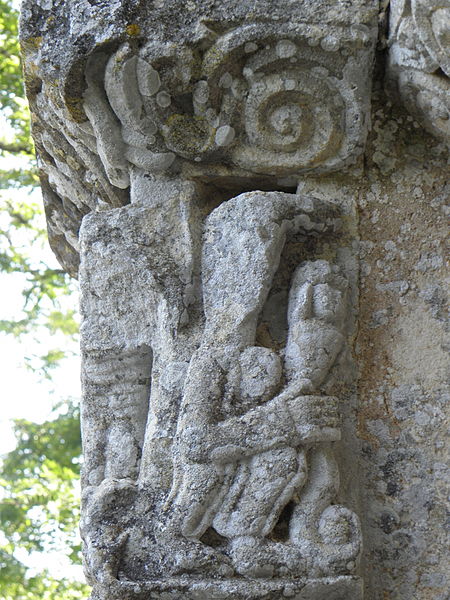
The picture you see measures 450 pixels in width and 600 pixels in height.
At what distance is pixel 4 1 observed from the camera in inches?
223

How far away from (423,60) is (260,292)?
66 cm

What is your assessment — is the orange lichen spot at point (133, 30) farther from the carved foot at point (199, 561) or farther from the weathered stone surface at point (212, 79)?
the carved foot at point (199, 561)

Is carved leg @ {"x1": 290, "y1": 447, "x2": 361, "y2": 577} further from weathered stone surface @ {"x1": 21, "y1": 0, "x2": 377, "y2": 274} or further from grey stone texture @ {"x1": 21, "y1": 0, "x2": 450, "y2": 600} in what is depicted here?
weathered stone surface @ {"x1": 21, "y1": 0, "x2": 377, "y2": 274}

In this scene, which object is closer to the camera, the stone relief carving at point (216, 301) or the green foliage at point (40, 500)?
the stone relief carving at point (216, 301)

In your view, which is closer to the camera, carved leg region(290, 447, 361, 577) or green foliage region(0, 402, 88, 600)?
carved leg region(290, 447, 361, 577)

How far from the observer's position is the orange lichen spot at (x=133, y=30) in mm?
2422

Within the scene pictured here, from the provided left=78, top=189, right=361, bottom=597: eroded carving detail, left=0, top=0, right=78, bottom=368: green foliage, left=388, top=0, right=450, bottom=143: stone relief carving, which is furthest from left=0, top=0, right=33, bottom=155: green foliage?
left=388, top=0, right=450, bottom=143: stone relief carving

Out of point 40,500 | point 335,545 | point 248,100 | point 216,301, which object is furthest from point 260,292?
point 40,500

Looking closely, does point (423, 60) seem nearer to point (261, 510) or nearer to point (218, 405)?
point (218, 405)

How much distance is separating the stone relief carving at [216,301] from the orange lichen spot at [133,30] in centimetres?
1

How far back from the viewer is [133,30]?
243cm

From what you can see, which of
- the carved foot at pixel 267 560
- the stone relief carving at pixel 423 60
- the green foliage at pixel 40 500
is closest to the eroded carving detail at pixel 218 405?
the carved foot at pixel 267 560

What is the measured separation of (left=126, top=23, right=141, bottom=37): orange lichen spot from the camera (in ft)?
7.95

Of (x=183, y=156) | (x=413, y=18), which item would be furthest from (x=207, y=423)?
(x=413, y=18)
